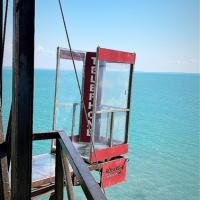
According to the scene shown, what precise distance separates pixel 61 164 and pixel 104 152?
4.31m

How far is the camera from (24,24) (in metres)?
1.55

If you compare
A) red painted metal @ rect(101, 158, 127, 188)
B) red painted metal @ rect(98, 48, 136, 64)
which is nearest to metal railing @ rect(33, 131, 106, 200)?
red painted metal @ rect(98, 48, 136, 64)

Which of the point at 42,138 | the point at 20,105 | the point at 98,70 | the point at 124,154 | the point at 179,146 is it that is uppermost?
the point at 98,70

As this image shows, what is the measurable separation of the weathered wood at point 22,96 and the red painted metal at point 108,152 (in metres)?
4.44

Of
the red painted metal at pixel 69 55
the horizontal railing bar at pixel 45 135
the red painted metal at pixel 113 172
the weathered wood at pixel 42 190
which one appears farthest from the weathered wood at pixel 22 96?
the red painted metal at pixel 69 55

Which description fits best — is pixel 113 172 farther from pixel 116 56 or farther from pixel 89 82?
pixel 116 56

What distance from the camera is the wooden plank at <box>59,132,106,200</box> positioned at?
4.36 feet

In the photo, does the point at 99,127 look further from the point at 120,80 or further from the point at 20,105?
the point at 20,105

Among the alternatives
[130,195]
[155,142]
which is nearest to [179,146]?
[155,142]

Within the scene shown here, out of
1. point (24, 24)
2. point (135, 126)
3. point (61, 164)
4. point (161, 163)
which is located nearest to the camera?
point (24, 24)

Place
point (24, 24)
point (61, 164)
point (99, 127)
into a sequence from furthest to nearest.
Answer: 1. point (99, 127)
2. point (61, 164)
3. point (24, 24)

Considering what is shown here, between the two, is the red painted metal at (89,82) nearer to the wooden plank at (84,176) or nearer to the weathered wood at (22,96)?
the wooden plank at (84,176)

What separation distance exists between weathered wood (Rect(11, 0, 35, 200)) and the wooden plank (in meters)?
0.25

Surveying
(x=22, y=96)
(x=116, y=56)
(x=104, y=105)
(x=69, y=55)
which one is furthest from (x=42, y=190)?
(x=22, y=96)
